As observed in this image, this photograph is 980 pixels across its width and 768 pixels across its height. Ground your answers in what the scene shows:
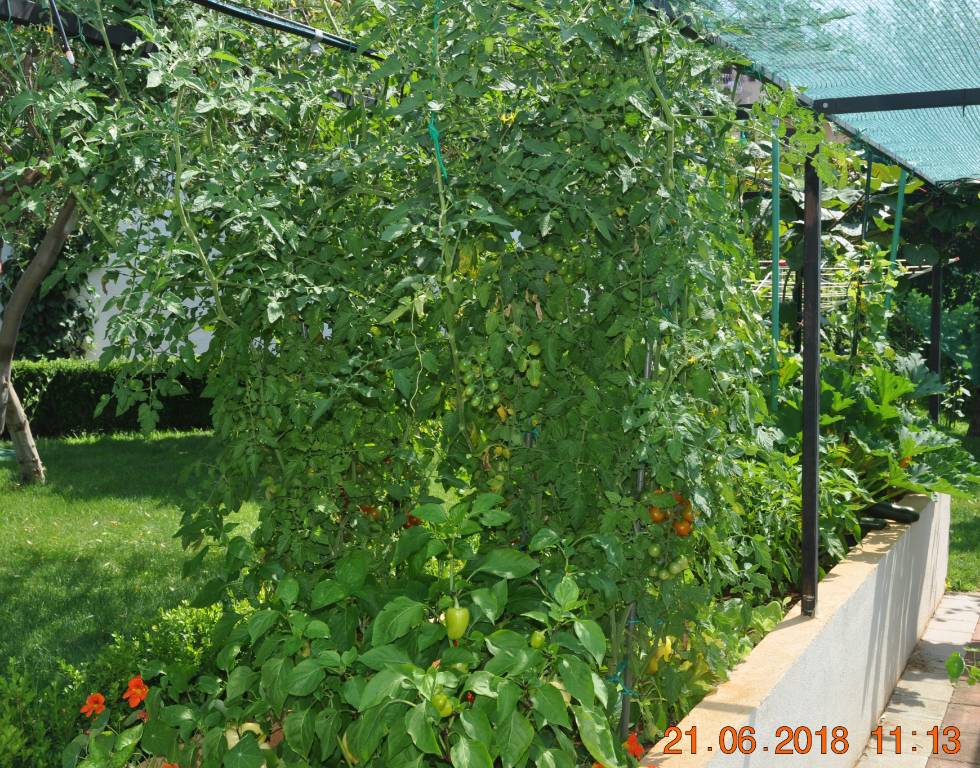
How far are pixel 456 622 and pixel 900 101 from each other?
8.58 feet

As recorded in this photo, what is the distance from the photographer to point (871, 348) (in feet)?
16.9

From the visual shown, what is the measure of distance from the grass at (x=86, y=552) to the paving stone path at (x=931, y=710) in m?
2.56

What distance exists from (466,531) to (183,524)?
2.89 ft

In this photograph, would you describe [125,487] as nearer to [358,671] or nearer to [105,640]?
[105,640]

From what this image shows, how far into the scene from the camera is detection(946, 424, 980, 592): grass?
573cm

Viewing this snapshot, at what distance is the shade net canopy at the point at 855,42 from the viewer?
258cm

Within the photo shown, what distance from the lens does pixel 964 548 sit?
21.0 ft

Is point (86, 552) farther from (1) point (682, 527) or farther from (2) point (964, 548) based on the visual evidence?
(2) point (964, 548)

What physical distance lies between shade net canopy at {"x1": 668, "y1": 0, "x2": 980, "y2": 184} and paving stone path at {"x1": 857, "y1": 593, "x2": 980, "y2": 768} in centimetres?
225

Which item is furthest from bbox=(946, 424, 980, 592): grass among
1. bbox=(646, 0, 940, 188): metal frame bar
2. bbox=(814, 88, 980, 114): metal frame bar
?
bbox=(814, 88, 980, 114): metal frame bar

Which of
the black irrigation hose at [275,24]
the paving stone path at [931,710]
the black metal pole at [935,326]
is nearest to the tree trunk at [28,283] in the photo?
the black irrigation hose at [275,24]

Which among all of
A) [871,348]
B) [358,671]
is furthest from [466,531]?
[871,348]

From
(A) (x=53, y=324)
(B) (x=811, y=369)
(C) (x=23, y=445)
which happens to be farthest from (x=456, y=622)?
(A) (x=53, y=324)

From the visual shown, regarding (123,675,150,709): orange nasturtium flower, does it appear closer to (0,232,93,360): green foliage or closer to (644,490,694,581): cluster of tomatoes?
(644,490,694,581): cluster of tomatoes
